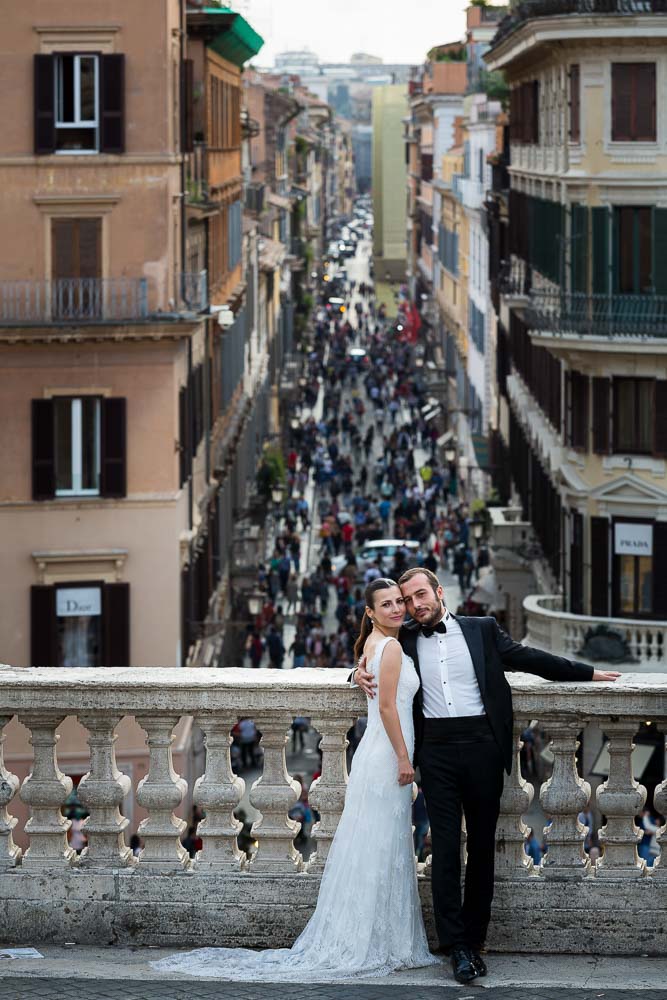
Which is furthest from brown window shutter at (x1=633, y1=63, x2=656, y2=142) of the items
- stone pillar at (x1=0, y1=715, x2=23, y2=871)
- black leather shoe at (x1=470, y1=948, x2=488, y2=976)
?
black leather shoe at (x1=470, y1=948, x2=488, y2=976)

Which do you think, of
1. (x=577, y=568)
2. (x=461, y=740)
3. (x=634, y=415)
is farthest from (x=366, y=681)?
(x=577, y=568)

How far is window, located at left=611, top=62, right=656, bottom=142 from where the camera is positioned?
3431cm

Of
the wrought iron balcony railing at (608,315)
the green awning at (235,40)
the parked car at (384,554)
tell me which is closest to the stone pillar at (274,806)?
the wrought iron balcony railing at (608,315)

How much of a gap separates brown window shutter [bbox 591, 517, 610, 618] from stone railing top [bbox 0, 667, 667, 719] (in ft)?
84.5


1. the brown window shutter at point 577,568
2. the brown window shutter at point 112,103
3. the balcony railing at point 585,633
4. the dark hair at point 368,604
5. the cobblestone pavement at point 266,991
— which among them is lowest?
the balcony railing at point 585,633

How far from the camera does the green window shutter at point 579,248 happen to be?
114 feet

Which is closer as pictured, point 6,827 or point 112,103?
point 6,827

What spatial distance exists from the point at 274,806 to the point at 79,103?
25022 mm

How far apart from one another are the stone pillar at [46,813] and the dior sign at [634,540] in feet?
85.4

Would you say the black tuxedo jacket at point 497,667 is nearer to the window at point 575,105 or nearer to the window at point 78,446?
the window at point 78,446

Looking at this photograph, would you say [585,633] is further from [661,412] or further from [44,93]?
[44,93]

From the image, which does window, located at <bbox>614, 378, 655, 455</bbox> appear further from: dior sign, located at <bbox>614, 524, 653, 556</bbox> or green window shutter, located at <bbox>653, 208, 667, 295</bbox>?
green window shutter, located at <bbox>653, 208, 667, 295</bbox>

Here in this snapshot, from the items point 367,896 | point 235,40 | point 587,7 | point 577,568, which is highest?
point 235,40

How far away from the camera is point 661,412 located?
34062 millimetres
